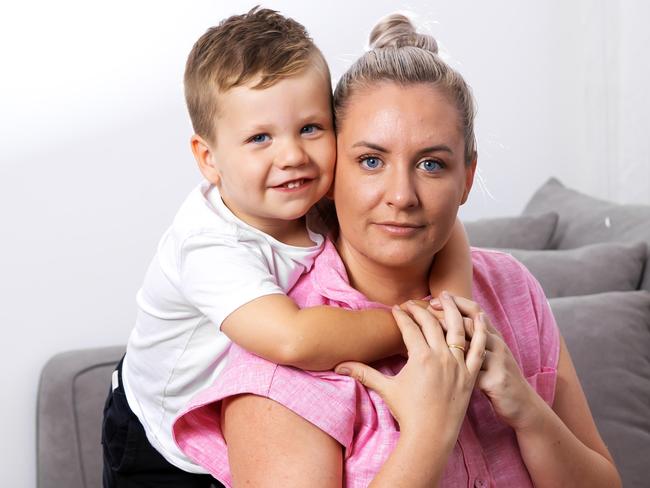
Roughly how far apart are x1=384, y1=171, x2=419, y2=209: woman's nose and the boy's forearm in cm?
17

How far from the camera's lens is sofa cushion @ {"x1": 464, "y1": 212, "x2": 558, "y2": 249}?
3031mm

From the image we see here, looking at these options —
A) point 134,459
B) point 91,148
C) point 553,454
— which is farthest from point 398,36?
point 91,148

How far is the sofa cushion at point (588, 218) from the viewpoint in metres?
3.01

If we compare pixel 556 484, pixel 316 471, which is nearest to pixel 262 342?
pixel 316 471

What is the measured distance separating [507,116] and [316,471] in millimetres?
2392

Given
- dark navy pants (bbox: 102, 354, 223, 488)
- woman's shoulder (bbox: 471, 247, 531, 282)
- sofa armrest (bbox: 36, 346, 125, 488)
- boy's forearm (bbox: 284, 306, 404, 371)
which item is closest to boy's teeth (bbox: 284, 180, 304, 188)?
boy's forearm (bbox: 284, 306, 404, 371)

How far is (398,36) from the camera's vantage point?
1.67m

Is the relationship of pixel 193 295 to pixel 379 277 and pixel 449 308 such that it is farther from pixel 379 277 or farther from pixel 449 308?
pixel 449 308

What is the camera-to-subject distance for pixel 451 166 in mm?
1532

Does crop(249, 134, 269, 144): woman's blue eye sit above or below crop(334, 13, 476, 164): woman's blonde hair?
below

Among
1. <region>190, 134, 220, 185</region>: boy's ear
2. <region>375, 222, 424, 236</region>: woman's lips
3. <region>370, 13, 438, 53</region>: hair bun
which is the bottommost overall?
<region>375, 222, 424, 236</region>: woman's lips

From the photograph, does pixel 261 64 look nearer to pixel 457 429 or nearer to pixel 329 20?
pixel 457 429

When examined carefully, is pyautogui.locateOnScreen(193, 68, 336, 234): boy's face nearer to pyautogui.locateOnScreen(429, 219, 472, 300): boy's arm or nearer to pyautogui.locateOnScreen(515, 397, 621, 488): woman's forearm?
pyautogui.locateOnScreen(429, 219, 472, 300): boy's arm

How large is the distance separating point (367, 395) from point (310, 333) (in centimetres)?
15
